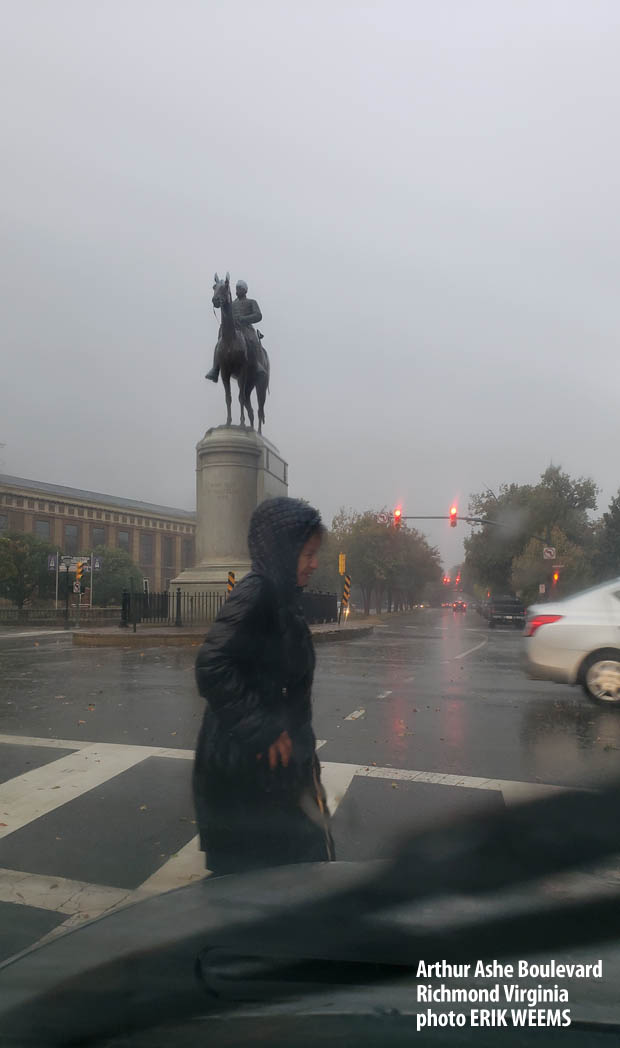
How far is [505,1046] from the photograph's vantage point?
1.13 m

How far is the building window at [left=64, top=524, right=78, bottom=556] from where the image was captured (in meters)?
80.6

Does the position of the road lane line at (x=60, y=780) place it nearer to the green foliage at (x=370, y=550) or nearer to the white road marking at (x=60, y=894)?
the white road marking at (x=60, y=894)

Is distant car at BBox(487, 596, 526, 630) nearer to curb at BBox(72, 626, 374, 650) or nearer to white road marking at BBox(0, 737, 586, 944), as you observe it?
curb at BBox(72, 626, 374, 650)

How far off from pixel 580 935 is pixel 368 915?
0.37 metres

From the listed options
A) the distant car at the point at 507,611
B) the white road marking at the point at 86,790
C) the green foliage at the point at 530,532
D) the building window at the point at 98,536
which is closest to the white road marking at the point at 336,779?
the white road marking at the point at 86,790

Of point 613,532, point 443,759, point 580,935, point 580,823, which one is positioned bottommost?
point 443,759

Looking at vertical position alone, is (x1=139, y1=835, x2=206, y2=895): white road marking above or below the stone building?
below

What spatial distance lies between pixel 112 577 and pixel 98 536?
76.1 ft

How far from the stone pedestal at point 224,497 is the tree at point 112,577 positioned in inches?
1517

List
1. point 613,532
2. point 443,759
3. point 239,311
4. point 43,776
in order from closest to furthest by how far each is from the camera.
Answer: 1. point 43,776
2. point 443,759
3. point 239,311
4. point 613,532

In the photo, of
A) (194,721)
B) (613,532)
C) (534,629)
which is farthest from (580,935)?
(613,532)

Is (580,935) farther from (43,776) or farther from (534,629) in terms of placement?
(534,629)

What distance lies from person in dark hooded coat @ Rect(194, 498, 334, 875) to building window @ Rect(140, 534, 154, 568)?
89.4 meters

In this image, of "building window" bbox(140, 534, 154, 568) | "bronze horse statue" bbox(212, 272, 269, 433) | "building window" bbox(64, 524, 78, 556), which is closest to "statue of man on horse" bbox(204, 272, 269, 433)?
"bronze horse statue" bbox(212, 272, 269, 433)
